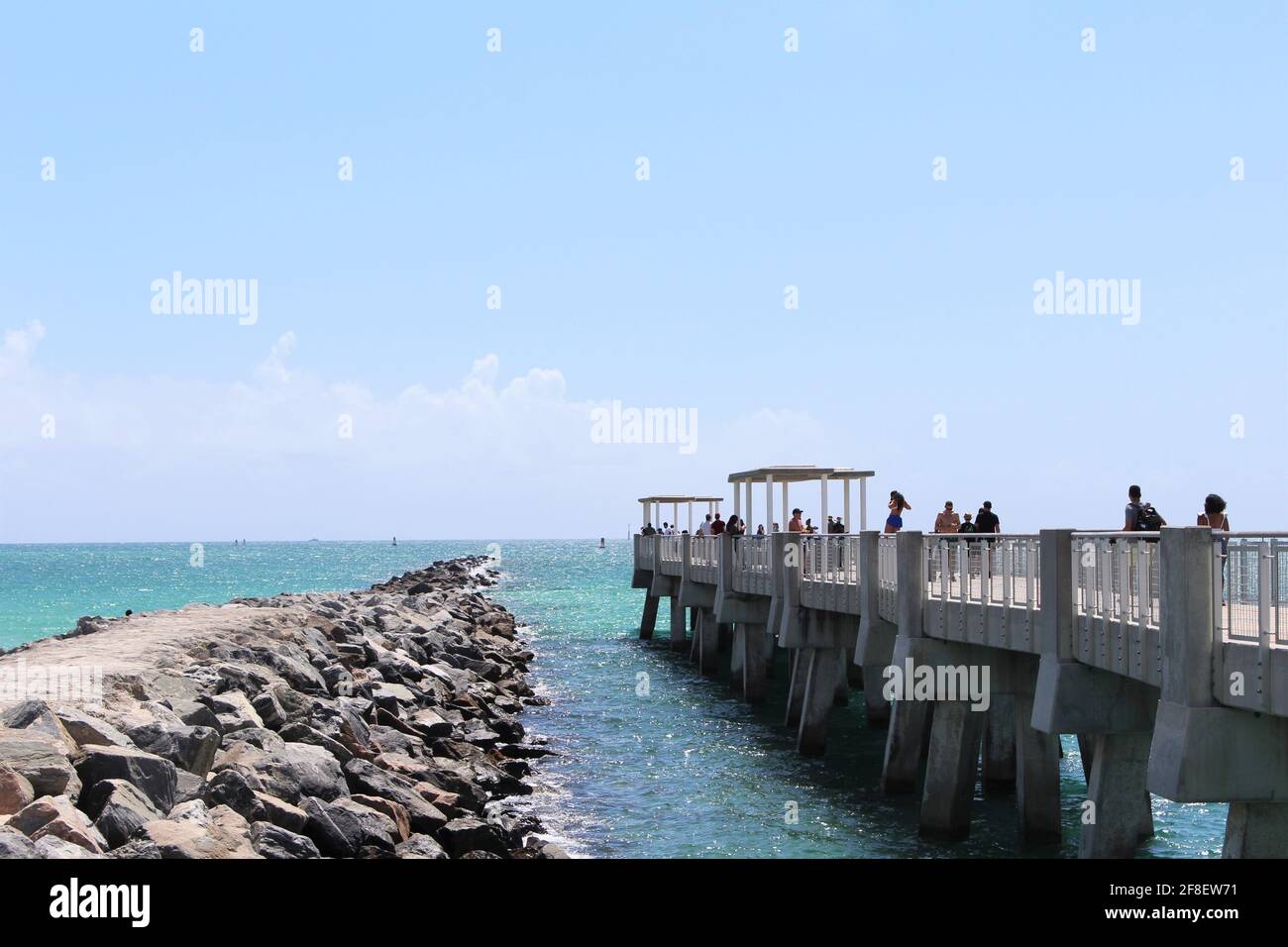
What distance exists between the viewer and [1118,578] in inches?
489

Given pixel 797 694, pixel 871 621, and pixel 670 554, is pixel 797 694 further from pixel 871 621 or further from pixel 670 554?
pixel 670 554

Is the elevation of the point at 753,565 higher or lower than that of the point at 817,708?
higher

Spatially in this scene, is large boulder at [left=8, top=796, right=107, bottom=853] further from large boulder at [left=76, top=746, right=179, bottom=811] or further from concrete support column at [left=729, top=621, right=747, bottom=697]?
concrete support column at [left=729, top=621, right=747, bottom=697]

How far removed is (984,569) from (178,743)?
938cm

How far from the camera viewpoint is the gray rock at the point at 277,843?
11.6m

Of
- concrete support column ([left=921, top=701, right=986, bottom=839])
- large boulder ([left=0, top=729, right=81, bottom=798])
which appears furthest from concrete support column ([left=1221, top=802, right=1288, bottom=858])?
large boulder ([left=0, top=729, right=81, bottom=798])

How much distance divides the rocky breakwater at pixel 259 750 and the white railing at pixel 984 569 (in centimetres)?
609

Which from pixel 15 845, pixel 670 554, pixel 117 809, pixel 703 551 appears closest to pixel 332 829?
pixel 117 809

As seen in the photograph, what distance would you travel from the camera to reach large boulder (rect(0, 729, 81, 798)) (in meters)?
10.7

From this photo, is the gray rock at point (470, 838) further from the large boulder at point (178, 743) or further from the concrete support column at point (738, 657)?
the concrete support column at point (738, 657)

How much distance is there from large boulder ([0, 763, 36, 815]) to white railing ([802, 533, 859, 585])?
14.2 meters

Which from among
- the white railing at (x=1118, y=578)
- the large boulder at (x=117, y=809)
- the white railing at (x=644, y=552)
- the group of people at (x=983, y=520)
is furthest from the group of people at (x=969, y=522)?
the white railing at (x=644, y=552)

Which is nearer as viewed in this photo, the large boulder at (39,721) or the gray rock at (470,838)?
the large boulder at (39,721)

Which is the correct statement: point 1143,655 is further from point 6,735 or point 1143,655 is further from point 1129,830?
point 6,735
